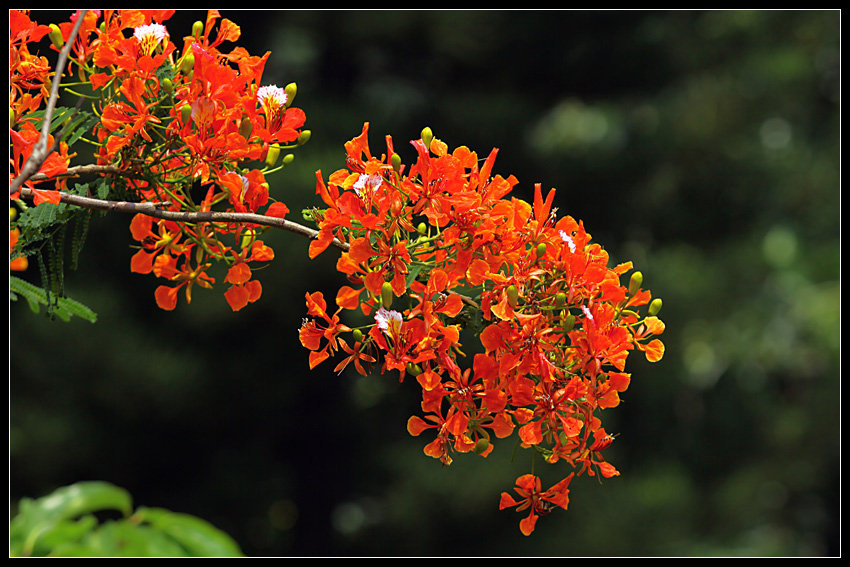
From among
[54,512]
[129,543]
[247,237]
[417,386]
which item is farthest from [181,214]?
[417,386]

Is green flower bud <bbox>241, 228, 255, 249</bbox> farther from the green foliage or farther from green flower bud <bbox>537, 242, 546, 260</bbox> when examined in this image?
the green foliage

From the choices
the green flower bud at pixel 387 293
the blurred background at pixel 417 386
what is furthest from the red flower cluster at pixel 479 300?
the blurred background at pixel 417 386

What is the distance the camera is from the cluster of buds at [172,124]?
48cm

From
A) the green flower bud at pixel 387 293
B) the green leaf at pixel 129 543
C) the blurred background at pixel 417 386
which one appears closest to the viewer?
the green flower bud at pixel 387 293

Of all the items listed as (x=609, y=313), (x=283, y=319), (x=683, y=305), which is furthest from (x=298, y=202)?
(x=609, y=313)

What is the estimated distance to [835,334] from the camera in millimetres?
2637

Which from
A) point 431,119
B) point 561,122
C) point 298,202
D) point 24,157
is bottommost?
point 24,157

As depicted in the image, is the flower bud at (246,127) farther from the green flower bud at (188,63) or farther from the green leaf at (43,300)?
the green leaf at (43,300)

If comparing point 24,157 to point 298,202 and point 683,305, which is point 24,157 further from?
point 683,305

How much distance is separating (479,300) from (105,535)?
1.81 ft

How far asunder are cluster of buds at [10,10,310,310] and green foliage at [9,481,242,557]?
13.8 inches

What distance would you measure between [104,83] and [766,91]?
2537 mm

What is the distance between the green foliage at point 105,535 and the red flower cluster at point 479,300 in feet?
1.41

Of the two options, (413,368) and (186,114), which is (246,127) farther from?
(413,368)
